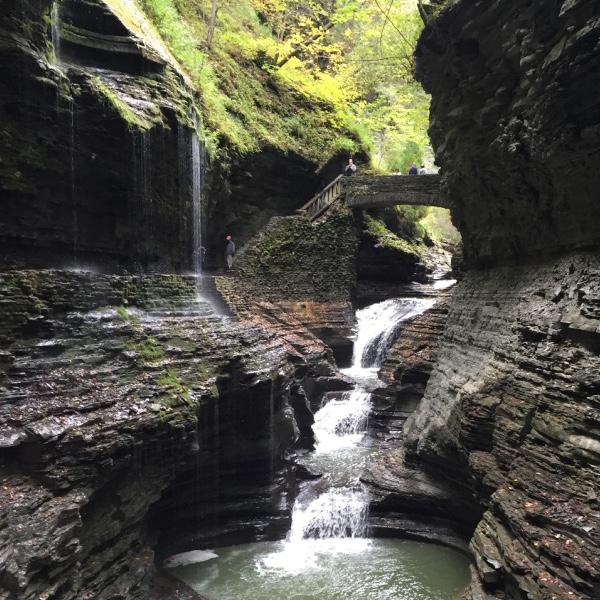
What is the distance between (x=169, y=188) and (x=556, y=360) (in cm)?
1209

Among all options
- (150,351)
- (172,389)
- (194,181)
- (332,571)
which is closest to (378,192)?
(194,181)

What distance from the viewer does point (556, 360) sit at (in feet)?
21.3

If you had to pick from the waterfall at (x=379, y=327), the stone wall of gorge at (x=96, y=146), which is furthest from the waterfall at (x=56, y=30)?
the waterfall at (x=379, y=327)

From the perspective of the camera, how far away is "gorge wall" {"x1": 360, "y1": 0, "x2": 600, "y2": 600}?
555cm

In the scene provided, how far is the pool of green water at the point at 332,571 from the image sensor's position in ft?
25.0

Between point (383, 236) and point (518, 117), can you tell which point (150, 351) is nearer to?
point (518, 117)

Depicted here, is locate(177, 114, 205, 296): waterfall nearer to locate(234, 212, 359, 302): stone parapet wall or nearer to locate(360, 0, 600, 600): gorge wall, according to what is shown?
locate(234, 212, 359, 302): stone parapet wall

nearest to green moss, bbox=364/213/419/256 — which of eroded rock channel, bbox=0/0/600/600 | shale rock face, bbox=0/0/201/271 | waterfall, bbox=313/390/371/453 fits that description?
eroded rock channel, bbox=0/0/600/600

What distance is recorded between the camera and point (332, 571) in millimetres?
8180

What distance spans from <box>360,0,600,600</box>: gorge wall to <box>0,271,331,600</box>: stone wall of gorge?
11.2ft

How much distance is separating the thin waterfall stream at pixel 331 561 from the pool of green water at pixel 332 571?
0.02m

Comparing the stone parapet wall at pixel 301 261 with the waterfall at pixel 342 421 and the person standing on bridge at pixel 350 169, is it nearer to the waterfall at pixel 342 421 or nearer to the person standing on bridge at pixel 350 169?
the person standing on bridge at pixel 350 169

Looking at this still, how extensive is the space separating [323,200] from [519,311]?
48.0 feet

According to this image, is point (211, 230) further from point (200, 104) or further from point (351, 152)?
point (351, 152)
